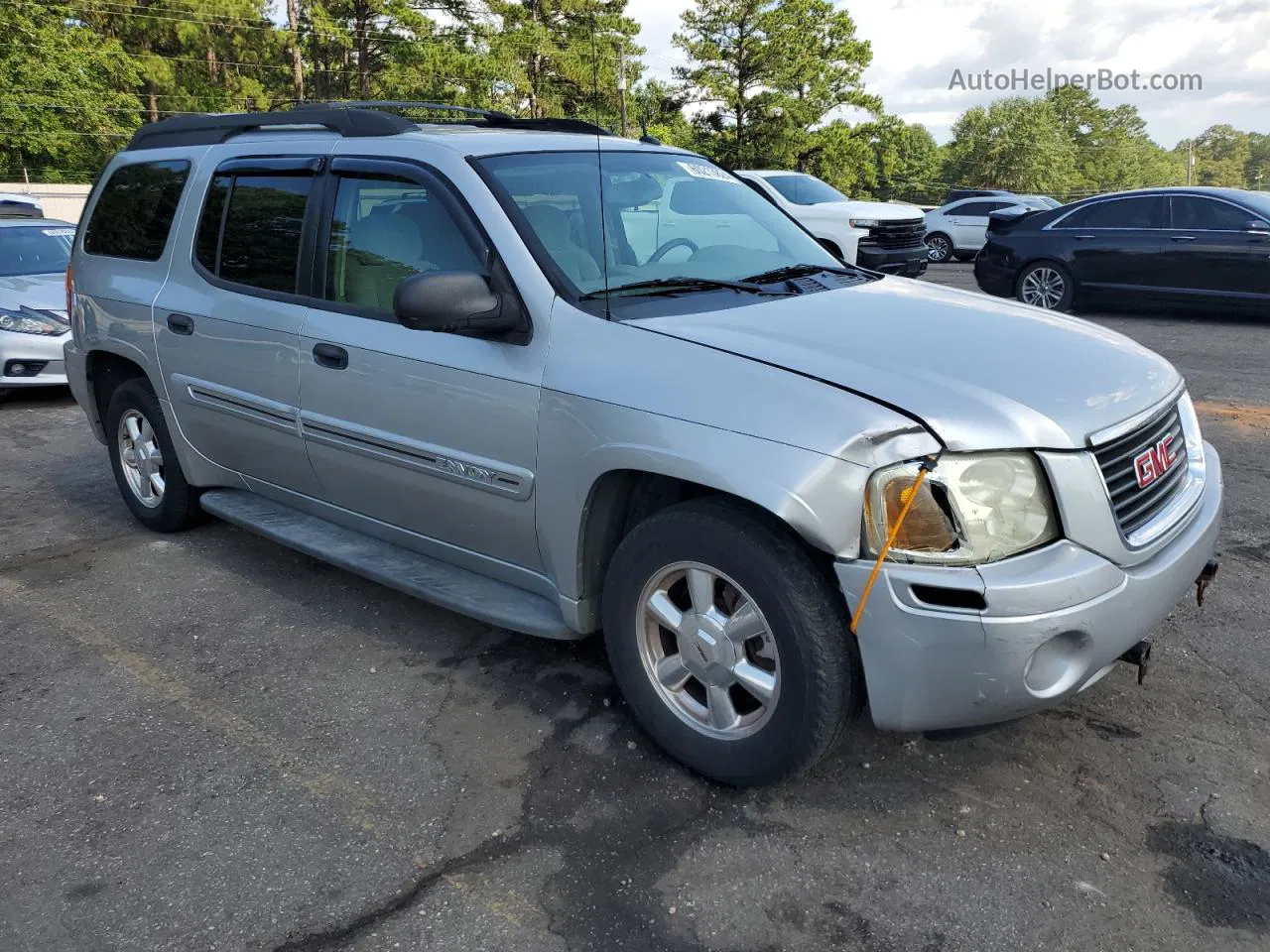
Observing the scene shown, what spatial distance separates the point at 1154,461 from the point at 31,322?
876 centimetres

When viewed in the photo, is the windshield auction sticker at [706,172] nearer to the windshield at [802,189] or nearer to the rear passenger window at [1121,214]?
the rear passenger window at [1121,214]

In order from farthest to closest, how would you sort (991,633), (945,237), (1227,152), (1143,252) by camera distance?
(1227,152) < (945,237) < (1143,252) < (991,633)

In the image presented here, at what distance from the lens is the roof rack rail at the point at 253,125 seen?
3.81 metres

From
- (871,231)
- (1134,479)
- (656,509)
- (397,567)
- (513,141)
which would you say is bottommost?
(397,567)

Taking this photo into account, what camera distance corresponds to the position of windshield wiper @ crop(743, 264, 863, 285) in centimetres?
354

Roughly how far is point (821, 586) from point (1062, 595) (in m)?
0.56

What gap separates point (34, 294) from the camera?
8.83m

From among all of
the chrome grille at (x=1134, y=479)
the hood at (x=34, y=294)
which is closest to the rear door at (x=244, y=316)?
the chrome grille at (x=1134, y=479)

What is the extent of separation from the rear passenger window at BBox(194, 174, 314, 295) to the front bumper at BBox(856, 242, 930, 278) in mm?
10400

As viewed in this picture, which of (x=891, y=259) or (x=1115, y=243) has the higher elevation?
(x=1115, y=243)

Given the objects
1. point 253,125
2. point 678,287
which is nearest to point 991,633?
point 678,287

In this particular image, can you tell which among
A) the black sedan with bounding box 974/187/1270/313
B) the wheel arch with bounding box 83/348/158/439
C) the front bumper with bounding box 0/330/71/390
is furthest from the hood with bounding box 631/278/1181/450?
the black sedan with bounding box 974/187/1270/313

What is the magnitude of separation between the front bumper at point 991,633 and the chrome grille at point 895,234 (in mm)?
11965

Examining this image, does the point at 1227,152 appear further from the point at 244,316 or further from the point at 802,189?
the point at 244,316
